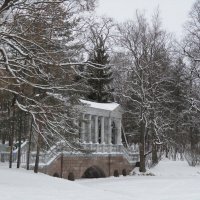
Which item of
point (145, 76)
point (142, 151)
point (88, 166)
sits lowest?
point (88, 166)

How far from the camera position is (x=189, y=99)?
158 feet

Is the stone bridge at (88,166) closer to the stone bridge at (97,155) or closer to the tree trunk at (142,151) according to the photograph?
the stone bridge at (97,155)

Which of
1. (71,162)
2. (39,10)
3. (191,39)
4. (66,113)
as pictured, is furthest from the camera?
(191,39)

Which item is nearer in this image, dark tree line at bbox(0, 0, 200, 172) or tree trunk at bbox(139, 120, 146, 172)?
dark tree line at bbox(0, 0, 200, 172)

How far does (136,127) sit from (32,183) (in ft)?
106

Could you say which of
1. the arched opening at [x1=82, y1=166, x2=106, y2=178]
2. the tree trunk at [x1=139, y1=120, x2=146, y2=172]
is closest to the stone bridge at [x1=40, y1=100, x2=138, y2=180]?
the arched opening at [x1=82, y1=166, x2=106, y2=178]

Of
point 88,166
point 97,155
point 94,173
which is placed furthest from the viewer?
point 94,173

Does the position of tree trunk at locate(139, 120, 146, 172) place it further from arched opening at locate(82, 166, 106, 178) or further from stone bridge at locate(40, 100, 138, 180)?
arched opening at locate(82, 166, 106, 178)

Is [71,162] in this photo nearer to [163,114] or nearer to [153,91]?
Answer: [153,91]

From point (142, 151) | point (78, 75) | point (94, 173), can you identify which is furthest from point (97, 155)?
point (78, 75)

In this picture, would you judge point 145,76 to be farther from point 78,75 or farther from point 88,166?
point 78,75

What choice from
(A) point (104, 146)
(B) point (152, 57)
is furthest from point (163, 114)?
(A) point (104, 146)

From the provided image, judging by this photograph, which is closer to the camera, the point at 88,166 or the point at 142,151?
the point at 88,166

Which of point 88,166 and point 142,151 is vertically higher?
point 142,151
